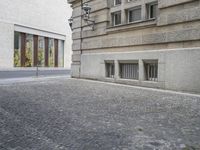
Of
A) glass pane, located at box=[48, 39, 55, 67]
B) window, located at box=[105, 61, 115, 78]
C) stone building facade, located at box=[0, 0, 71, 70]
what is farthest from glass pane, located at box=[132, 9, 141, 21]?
glass pane, located at box=[48, 39, 55, 67]

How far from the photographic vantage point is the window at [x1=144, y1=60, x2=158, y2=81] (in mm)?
12141

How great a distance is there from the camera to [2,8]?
39.2 meters

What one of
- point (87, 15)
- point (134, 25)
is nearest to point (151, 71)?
point (134, 25)

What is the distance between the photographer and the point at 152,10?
1270 cm

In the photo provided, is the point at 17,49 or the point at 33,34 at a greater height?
the point at 33,34

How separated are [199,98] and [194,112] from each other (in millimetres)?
2309

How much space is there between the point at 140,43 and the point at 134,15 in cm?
A: 196

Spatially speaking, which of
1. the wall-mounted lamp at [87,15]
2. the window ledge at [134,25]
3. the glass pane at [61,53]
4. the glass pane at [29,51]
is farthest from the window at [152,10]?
the glass pane at [61,53]

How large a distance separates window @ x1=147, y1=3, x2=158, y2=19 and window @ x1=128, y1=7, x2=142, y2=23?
638mm

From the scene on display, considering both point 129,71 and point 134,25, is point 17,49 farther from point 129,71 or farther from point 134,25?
point 134,25

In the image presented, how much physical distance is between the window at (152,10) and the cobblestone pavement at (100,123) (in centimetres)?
502

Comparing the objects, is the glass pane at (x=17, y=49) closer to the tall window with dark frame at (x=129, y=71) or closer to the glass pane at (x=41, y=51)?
the glass pane at (x=41, y=51)

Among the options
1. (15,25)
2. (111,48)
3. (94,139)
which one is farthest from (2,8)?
(94,139)

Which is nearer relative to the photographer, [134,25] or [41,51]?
[134,25]
